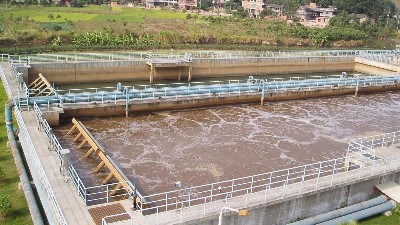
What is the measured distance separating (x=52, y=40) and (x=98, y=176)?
35.4 metres

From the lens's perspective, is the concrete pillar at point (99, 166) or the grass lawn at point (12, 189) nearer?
the grass lawn at point (12, 189)

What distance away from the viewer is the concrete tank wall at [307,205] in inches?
532

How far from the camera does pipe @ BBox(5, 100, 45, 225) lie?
1344 centimetres

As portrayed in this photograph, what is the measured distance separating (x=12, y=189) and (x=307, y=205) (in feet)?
35.0

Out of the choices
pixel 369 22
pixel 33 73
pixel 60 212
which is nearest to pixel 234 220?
pixel 60 212

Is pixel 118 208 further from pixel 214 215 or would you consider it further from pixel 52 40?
pixel 52 40

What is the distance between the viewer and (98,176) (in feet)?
57.6

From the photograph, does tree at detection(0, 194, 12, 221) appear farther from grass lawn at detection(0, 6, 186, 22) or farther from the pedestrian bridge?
grass lawn at detection(0, 6, 186, 22)

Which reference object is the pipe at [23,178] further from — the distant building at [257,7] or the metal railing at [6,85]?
the distant building at [257,7]

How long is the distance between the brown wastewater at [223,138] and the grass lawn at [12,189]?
2.58 m

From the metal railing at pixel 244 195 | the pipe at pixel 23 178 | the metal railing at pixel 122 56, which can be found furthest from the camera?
the metal railing at pixel 122 56

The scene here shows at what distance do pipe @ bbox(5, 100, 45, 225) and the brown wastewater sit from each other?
236 cm

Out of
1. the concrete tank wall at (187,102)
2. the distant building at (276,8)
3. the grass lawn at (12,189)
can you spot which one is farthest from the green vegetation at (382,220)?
the distant building at (276,8)

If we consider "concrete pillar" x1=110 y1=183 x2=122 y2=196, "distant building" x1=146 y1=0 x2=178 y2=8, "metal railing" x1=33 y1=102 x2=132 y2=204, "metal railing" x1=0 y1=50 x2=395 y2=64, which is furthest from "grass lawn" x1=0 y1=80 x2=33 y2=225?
"distant building" x1=146 y1=0 x2=178 y2=8
